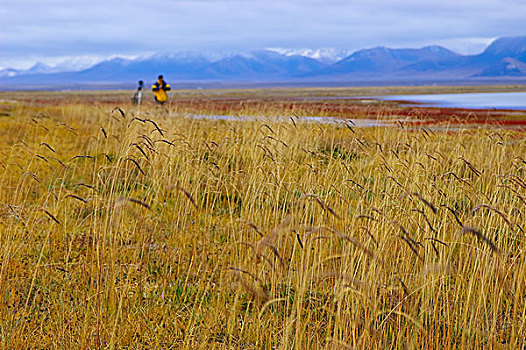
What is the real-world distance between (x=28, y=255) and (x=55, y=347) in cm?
176

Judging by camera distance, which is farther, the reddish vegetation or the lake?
the lake

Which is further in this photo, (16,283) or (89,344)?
(16,283)

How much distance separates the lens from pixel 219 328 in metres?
3.38

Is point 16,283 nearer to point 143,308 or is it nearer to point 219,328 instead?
point 143,308

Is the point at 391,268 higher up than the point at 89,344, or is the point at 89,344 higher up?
the point at 391,268

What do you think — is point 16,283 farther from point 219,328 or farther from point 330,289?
point 330,289

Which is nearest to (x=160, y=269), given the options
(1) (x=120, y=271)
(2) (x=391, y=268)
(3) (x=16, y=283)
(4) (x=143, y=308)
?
(1) (x=120, y=271)

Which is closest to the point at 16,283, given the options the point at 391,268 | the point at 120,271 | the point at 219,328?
the point at 120,271

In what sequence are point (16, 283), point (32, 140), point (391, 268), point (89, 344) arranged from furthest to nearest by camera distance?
point (32, 140), point (16, 283), point (391, 268), point (89, 344)

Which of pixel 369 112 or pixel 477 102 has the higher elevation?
pixel 477 102

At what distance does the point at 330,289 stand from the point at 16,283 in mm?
2441

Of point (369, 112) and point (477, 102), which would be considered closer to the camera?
point (369, 112)

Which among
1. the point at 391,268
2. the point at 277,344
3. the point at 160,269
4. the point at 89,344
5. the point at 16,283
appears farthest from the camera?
the point at 160,269

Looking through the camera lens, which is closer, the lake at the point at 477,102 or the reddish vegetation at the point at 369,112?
the reddish vegetation at the point at 369,112
